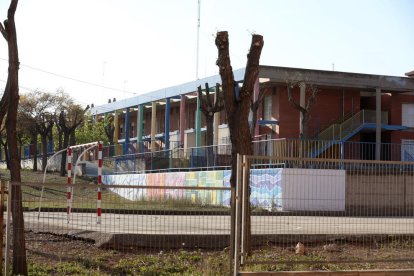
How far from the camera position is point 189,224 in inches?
492

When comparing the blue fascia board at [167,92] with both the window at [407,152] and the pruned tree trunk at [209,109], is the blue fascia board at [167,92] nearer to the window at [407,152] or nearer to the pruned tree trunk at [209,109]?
the pruned tree trunk at [209,109]

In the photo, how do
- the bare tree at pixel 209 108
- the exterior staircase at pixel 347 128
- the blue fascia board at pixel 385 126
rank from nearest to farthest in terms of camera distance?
the bare tree at pixel 209 108 < the exterior staircase at pixel 347 128 < the blue fascia board at pixel 385 126

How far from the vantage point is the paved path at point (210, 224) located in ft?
36.9

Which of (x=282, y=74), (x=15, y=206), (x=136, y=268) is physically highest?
(x=282, y=74)

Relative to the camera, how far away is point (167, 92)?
4862 cm

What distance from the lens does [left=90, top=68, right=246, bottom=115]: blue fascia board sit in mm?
40469

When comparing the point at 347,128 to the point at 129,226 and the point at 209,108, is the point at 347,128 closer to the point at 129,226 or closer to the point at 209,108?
the point at 209,108

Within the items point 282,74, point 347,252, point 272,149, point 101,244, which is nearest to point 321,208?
point 347,252

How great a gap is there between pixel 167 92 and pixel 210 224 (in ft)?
121

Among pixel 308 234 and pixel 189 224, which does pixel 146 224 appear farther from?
pixel 308 234

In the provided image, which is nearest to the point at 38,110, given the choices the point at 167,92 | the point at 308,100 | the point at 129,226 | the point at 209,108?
the point at 167,92

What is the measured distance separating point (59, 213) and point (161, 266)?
10.3 feet

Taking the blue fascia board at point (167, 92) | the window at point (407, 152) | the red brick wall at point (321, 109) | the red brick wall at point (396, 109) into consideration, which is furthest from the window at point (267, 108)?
the window at point (407, 152)

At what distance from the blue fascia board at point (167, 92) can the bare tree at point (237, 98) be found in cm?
2235
